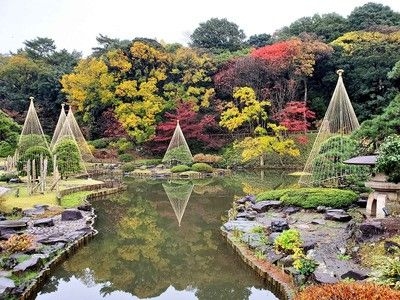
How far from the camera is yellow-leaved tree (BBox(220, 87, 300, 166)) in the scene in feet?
114

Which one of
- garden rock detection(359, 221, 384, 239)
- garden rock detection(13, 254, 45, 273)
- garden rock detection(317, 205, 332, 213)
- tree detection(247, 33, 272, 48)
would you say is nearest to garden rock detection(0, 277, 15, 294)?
garden rock detection(13, 254, 45, 273)

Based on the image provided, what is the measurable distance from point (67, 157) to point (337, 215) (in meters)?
17.2

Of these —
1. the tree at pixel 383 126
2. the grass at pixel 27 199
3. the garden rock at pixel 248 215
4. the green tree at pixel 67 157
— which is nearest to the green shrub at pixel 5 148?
the grass at pixel 27 199

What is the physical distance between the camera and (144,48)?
138 feet

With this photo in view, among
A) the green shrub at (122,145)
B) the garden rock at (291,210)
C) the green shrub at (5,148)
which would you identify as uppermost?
the green shrub at (5,148)

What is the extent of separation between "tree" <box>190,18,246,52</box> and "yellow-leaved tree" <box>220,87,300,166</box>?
16655 mm

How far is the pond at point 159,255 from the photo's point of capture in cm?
1053

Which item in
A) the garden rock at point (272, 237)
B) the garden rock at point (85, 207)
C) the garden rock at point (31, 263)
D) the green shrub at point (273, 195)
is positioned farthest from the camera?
the garden rock at point (85, 207)

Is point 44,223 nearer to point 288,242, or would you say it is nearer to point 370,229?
point 288,242

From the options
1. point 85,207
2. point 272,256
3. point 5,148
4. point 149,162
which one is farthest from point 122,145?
point 272,256

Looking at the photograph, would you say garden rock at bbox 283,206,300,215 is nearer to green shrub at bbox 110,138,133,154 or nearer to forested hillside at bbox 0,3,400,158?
forested hillside at bbox 0,3,400,158

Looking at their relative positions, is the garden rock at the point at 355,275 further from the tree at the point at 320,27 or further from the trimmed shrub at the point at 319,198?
the tree at the point at 320,27

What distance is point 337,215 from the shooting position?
14734 millimetres

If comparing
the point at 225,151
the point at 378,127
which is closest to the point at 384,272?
the point at 378,127
